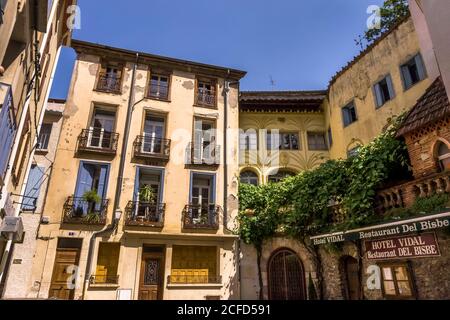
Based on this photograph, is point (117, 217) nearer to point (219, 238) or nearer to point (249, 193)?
point (219, 238)

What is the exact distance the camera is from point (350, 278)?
10758 mm

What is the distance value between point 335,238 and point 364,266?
1.41 metres

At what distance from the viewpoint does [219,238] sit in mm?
14109

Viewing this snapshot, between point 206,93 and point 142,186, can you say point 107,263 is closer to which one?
point 142,186

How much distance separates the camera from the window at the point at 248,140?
61.7 feet

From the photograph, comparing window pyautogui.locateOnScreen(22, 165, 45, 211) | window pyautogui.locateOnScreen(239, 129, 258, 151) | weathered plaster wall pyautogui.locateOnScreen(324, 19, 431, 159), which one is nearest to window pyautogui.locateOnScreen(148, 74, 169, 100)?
window pyautogui.locateOnScreen(239, 129, 258, 151)

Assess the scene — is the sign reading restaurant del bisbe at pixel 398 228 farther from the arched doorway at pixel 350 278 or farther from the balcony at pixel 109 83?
the balcony at pixel 109 83

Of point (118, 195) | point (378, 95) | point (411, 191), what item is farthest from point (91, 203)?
point (378, 95)

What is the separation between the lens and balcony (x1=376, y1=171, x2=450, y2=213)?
7.59 meters

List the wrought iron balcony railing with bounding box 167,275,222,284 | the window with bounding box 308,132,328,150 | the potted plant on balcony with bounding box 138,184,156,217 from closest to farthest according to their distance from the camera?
the wrought iron balcony railing with bounding box 167,275,222,284, the potted plant on balcony with bounding box 138,184,156,217, the window with bounding box 308,132,328,150

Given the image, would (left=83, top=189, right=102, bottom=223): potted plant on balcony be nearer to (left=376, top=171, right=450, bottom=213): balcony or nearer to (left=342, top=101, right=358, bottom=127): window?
(left=376, top=171, right=450, bottom=213): balcony

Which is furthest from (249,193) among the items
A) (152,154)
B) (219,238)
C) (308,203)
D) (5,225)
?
(5,225)

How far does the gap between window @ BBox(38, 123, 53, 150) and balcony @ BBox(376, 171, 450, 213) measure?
15515mm

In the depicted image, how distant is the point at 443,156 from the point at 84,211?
13.8 metres
